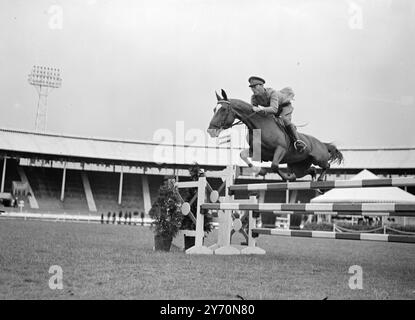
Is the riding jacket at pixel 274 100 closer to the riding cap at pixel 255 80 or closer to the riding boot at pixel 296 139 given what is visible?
the riding cap at pixel 255 80

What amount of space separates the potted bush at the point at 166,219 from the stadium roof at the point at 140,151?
2657 cm

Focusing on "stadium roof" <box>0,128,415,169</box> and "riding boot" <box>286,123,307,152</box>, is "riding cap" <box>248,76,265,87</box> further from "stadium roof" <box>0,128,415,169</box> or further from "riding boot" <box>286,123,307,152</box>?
"stadium roof" <box>0,128,415,169</box>

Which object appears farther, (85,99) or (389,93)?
(85,99)

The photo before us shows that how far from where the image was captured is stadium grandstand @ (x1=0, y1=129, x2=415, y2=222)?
36469 mm

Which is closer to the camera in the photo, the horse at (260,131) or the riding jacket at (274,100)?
the horse at (260,131)

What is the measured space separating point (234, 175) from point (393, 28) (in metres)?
3.26

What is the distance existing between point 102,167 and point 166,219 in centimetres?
3404

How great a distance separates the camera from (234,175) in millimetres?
7863

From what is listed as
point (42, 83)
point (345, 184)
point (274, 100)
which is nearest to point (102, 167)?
point (42, 83)

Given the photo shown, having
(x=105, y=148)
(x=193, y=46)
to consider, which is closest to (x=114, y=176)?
(x=105, y=148)

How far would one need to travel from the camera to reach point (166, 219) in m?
8.41

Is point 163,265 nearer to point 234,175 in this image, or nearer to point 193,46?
point 234,175

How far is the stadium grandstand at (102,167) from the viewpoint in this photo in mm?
36469

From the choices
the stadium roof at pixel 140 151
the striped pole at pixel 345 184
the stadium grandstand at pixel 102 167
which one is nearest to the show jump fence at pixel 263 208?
the striped pole at pixel 345 184
